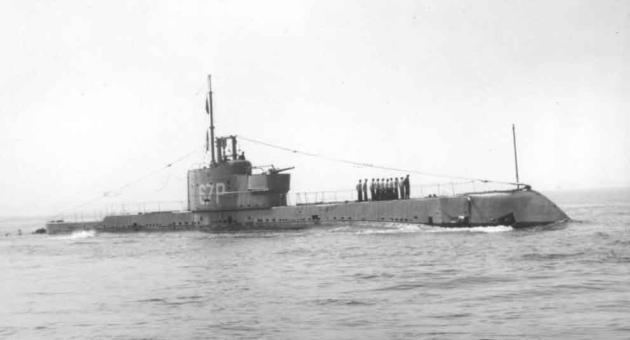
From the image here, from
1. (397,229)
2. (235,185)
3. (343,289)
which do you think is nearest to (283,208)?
(235,185)

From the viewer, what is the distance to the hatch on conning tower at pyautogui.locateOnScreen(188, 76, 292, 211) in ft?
128

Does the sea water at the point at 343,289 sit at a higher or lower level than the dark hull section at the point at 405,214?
lower

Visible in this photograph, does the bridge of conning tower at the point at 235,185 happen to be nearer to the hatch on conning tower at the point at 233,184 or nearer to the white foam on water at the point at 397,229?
the hatch on conning tower at the point at 233,184

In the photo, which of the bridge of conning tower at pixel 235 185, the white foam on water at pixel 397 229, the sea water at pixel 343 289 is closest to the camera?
the sea water at pixel 343 289

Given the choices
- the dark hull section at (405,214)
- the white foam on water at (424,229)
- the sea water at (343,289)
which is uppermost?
the dark hull section at (405,214)

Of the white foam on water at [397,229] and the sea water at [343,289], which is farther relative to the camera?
the white foam on water at [397,229]

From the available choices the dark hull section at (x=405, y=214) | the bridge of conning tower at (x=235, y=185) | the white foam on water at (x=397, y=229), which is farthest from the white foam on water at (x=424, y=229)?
the bridge of conning tower at (x=235, y=185)

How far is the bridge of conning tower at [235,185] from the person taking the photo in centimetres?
3909

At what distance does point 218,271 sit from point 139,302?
19.2 feet

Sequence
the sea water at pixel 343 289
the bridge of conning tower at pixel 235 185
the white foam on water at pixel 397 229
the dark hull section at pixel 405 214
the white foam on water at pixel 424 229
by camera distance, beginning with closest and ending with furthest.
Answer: the sea water at pixel 343 289
the white foam on water at pixel 424 229
the dark hull section at pixel 405 214
the white foam on water at pixel 397 229
the bridge of conning tower at pixel 235 185

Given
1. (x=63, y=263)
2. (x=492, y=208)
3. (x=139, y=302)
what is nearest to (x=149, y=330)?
(x=139, y=302)

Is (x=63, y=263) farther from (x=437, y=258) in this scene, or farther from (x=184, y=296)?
(x=437, y=258)

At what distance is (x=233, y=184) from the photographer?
39.6 metres

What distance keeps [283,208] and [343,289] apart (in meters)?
21.5
